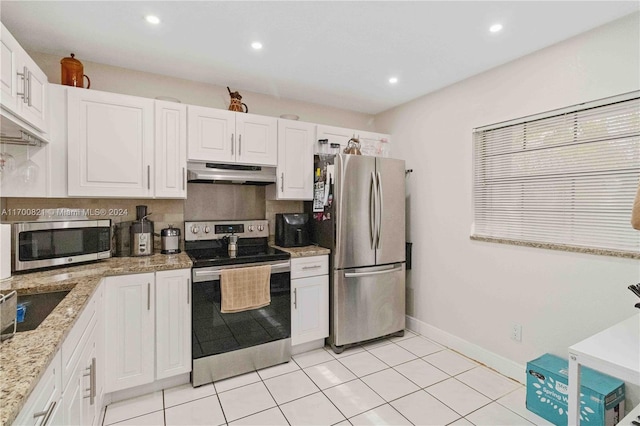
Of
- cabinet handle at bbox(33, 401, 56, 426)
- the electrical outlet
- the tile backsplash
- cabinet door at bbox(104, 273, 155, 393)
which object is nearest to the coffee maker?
the tile backsplash

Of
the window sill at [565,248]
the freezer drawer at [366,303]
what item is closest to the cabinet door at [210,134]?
the freezer drawer at [366,303]

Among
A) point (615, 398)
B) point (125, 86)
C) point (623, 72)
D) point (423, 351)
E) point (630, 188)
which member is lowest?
point (423, 351)

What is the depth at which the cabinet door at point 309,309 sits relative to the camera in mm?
2742

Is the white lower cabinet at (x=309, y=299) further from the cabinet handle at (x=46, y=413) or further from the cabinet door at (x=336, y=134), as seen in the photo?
the cabinet handle at (x=46, y=413)

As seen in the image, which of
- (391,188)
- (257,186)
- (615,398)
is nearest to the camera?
(615,398)

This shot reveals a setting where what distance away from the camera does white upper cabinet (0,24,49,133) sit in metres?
1.53

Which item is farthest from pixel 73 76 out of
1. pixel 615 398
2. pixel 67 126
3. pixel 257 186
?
pixel 615 398

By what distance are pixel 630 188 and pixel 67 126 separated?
12.4 feet

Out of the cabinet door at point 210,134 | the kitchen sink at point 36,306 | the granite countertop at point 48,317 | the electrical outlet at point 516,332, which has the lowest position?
the electrical outlet at point 516,332

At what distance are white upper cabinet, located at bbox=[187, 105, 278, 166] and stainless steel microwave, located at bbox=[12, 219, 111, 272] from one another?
901 mm

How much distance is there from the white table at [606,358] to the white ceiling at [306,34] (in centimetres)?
183

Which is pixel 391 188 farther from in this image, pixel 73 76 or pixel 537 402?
pixel 73 76

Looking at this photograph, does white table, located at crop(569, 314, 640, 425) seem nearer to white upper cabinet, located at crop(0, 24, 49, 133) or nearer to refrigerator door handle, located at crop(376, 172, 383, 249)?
refrigerator door handle, located at crop(376, 172, 383, 249)

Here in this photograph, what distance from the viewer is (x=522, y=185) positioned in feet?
8.05
